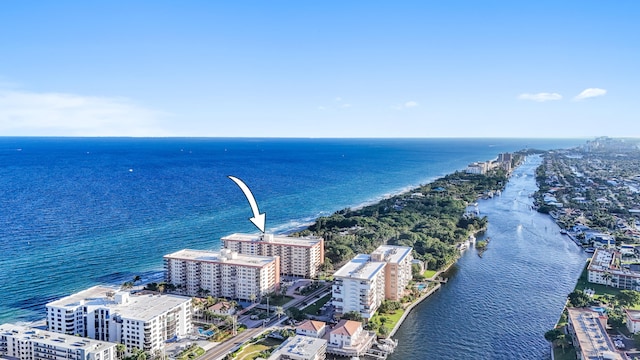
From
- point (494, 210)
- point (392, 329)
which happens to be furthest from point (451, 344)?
point (494, 210)

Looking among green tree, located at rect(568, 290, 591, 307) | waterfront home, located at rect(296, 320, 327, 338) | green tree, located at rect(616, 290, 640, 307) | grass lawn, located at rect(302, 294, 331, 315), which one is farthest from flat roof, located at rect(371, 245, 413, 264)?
green tree, located at rect(616, 290, 640, 307)

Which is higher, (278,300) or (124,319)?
(124,319)

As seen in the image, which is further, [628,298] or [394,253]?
[394,253]

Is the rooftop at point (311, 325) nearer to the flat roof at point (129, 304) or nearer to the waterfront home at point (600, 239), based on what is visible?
the flat roof at point (129, 304)

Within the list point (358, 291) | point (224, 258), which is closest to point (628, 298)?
point (358, 291)

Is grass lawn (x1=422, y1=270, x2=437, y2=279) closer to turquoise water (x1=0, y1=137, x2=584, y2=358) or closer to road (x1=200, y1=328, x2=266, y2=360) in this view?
turquoise water (x1=0, y1=137, x2=584, y2=358)

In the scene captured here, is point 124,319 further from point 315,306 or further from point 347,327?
point 315,306

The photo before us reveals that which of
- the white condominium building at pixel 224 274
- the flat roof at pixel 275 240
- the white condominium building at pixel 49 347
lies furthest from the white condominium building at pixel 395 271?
the white condominium building at pixel 49 347
